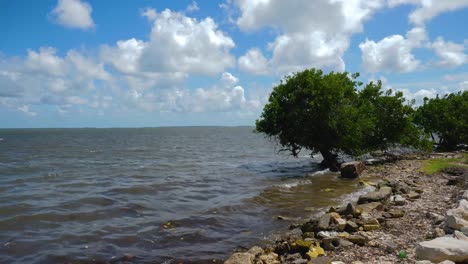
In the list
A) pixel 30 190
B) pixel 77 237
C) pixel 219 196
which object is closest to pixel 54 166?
pixel 30 190

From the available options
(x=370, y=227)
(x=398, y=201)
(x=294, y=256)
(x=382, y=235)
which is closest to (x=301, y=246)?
(x=294, y=256)

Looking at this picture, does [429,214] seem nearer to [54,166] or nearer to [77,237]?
[77,237]

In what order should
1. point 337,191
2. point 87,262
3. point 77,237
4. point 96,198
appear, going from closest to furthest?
point 87,262 → point 77,237 → point 96,198 → point 337,191

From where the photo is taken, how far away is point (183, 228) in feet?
55.6

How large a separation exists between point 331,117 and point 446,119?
79.1 ft

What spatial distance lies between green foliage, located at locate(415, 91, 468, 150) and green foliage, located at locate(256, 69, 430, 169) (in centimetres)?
1263

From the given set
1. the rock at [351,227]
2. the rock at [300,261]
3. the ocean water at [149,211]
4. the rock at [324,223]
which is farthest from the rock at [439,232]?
the ocean water at [149,211]

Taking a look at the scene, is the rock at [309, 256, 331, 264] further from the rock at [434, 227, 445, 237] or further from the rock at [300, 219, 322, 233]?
the rock at [434, 227, 445, 237]

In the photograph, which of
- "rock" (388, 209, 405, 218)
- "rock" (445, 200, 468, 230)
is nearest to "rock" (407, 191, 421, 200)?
"rock" (388, 209, 405, 218)

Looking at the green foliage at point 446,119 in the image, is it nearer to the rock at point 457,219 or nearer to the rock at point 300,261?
the rock at point 457,219

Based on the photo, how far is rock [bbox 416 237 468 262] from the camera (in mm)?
8578

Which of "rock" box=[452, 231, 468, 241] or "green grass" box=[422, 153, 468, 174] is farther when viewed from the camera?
"green grass" box=[422, 153, 468, 174]

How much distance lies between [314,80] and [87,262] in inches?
1010

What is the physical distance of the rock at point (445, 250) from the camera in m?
8.58
